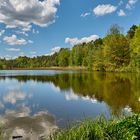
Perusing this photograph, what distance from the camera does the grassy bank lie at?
553 cm

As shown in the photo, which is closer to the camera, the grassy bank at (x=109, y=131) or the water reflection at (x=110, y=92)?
the grassy bank at (x=109, y=131)

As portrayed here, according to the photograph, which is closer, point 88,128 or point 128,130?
point 128,130

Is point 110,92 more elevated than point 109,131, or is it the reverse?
point 109,131

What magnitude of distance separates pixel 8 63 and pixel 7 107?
16167 centimetres

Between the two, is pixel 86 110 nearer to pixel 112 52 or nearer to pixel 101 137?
pixel 101 137

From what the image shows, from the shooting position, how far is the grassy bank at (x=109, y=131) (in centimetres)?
553

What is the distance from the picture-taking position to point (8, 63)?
17312 cm

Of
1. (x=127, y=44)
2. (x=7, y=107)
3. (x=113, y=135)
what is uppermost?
(x=127, y=44)

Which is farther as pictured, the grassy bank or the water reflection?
the water reflection

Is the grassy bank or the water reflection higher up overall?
the grassy bank

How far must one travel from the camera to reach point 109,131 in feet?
21.1

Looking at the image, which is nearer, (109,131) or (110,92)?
(109,131)

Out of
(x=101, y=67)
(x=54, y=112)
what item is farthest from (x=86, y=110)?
(x=101, y=67)

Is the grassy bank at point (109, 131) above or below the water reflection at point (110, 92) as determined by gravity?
above
